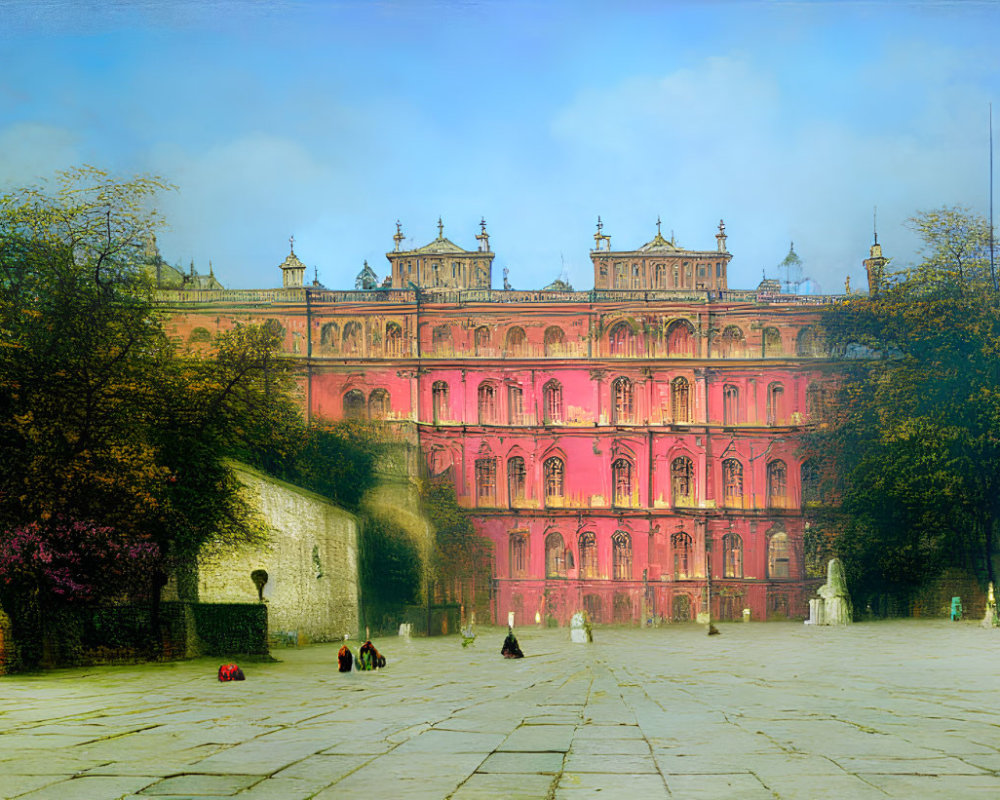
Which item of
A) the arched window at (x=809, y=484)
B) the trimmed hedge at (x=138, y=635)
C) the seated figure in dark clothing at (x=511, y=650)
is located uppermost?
the arched window at (x=809, y=484)

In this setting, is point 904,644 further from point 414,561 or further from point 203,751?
point 203,751

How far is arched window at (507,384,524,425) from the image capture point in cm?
5162

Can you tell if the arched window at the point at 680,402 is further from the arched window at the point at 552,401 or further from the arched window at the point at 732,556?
the arched window at the point at 732,556

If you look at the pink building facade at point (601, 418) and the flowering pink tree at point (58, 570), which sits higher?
the pink building facade at point (601, 418)

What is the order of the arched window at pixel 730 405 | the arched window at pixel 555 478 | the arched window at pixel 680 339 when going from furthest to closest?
the arched window at pixel 680 339 → the arched window at pixel 555 478 → the arched window at pixel 730 405

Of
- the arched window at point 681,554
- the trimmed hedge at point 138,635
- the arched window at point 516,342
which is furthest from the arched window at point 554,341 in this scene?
the trimmed hedge at point 138,635

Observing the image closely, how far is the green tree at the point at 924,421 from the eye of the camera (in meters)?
31.0

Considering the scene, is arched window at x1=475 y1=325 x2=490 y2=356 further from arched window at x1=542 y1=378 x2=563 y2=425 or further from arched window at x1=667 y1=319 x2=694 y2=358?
arched window at x1=667 y1=319 x2=694 y2=358

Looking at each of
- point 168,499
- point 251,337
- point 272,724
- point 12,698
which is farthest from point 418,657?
point 272,724

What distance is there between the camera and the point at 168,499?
21578 millimetres

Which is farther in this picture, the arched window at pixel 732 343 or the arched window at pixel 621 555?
the arched window at pixel 732 343

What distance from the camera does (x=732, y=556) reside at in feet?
165

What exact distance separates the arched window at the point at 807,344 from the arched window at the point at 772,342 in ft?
2.44

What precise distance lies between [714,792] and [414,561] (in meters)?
28.9
